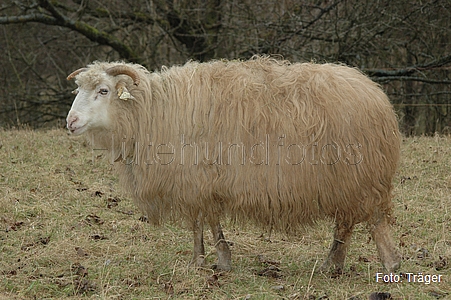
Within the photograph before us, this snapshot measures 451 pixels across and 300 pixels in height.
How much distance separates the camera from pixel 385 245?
5.00 metres

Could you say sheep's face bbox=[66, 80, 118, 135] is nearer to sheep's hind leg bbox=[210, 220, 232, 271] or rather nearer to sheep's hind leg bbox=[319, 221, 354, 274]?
sheep's hind leg bbox=[210, 220, 232, 271]

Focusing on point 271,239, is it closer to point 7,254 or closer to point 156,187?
point 156,187

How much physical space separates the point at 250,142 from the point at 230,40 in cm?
878

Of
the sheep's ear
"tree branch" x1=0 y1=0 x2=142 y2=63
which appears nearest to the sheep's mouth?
the sheep's ear

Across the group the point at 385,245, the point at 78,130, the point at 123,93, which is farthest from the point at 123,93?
the point at 385,245

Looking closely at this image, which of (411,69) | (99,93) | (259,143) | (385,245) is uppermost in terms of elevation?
(411,69)

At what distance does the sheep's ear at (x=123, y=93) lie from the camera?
509 centimetres

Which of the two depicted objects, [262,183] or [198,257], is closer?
[262,183]

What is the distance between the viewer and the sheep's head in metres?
5.06

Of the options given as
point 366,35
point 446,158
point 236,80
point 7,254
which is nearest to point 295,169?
point 236,80

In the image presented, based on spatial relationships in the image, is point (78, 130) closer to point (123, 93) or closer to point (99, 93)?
point (99, 93)

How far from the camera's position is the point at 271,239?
6.16m

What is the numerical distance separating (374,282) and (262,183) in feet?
3.95

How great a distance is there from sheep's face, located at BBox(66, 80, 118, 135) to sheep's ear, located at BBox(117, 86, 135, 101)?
8 centimetres
